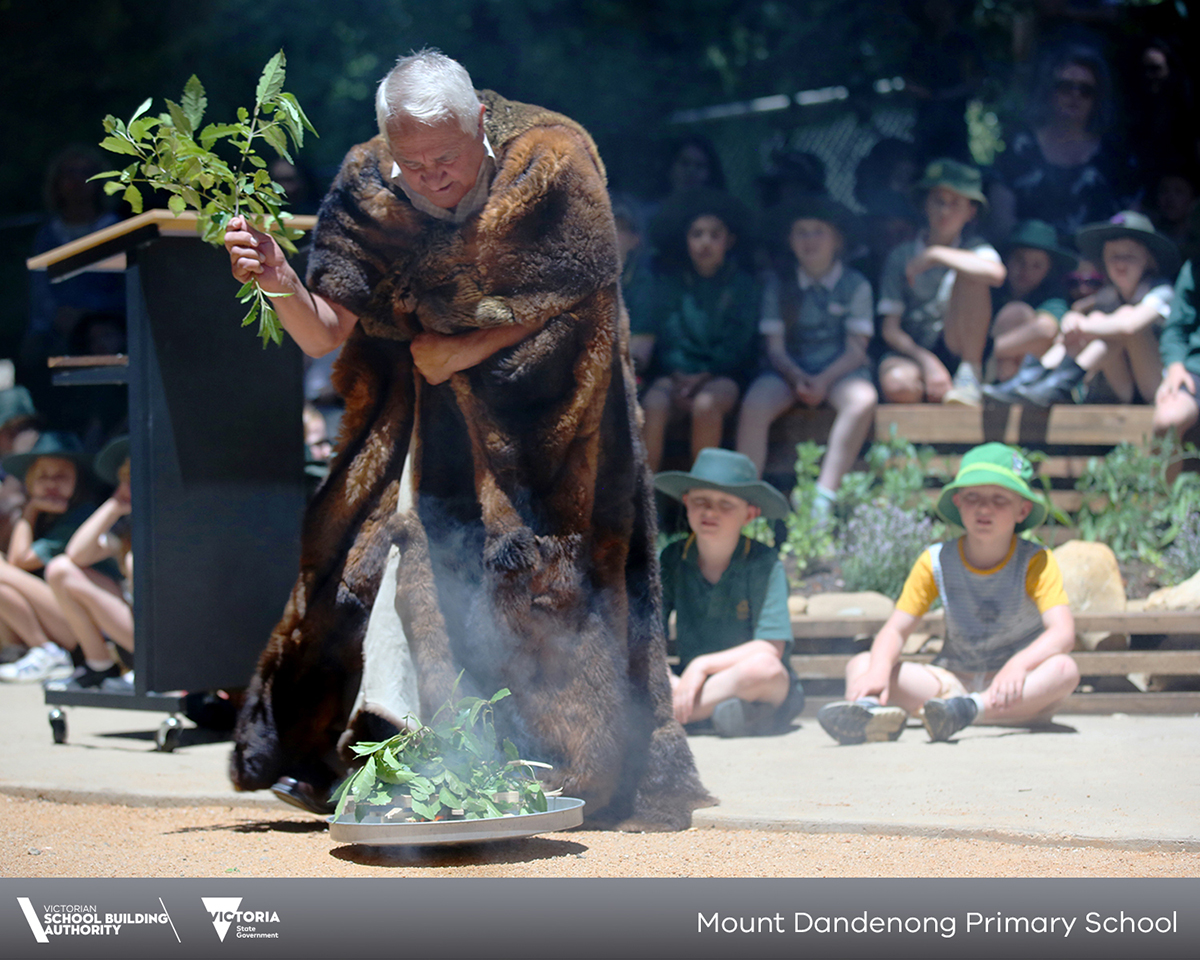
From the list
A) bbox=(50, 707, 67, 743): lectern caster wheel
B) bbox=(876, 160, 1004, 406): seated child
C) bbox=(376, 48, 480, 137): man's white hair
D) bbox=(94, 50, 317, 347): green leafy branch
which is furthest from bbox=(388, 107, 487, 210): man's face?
bbox=(876, 160, 1004, 406): seated child

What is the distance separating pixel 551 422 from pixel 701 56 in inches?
228

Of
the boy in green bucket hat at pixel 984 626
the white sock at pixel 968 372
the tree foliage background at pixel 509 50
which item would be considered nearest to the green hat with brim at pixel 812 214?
the white sock at pixel 968 372

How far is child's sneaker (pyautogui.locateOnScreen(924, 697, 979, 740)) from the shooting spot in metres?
3.88

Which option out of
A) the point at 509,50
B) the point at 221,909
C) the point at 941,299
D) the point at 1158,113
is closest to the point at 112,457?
the point at 221,909

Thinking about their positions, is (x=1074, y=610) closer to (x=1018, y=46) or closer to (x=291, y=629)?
(x=291, y=629)

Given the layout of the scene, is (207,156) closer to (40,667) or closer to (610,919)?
(610,919)

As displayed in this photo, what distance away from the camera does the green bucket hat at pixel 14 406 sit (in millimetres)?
6965

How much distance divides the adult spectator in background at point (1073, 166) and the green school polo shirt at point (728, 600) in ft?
9.84

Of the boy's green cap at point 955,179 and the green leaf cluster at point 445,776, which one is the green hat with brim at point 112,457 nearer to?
the green leaf cluster at point 445,776

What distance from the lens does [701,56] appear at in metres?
8.01

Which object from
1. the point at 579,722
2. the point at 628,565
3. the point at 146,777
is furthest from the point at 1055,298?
the point at 146,777

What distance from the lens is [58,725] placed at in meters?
4.21

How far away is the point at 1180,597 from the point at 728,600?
181 centimetres

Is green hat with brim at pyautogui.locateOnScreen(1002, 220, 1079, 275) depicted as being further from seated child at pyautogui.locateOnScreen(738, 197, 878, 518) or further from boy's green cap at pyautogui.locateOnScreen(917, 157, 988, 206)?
seated child at pyautogui.locateOnScreen(738, 197, 878, 518)
